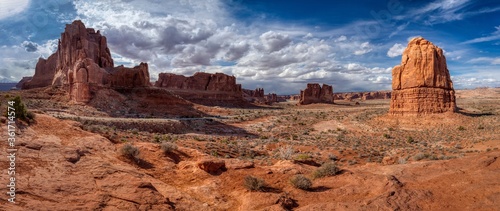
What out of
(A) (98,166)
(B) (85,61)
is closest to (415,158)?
(A) (98,166)

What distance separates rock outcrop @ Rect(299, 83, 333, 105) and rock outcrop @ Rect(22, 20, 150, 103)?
5921 centimetres

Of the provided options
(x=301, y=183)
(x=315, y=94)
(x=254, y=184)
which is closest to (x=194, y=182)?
(x=254, y=184)

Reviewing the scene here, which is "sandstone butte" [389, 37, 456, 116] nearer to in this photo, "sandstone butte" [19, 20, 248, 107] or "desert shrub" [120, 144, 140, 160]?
"desert shrub" [120, 144, 140, 160]

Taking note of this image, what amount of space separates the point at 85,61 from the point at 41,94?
6.73 metres

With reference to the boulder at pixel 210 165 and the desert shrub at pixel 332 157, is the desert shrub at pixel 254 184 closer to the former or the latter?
the boulder at pixel 210 165

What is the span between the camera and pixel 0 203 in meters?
4.98

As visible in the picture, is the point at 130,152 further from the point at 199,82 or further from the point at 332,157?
the point at 199,82

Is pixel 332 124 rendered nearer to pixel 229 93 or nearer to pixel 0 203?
pixel 0 203

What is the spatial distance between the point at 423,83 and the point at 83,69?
140 ft

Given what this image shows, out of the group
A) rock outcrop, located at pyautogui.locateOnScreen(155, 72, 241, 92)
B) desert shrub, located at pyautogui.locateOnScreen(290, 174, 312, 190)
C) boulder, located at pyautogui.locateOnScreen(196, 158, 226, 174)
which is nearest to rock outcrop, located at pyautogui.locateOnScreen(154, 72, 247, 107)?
rock outcrop, located at pyautogui.locateOnScreen(155, 72, 241, 92)

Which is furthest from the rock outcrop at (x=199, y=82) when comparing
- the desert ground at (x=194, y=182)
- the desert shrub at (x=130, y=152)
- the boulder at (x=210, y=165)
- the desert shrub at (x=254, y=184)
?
the desert shrub at (x=254, y=184)

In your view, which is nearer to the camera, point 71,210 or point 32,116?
point 71,210

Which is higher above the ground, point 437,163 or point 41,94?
point 41,94

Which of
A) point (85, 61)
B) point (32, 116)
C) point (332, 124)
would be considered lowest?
point (332, 124)
